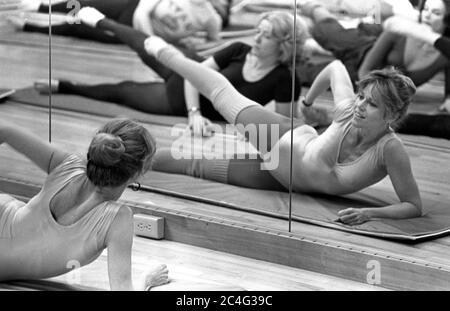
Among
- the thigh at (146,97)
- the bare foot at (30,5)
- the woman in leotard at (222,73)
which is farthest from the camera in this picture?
the bare foot at (30,5)

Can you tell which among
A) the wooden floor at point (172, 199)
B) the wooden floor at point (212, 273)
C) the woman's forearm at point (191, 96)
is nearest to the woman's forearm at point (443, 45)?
the wooden floor at point (172, 199)

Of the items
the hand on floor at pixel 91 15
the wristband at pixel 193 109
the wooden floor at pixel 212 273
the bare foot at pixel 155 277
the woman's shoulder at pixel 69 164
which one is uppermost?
the hand on floor at pixel 91 15

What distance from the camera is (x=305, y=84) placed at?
16.1 ft

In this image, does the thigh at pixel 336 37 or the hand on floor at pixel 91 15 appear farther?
the hand on floor at pixel 91 15

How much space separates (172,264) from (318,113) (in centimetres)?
84

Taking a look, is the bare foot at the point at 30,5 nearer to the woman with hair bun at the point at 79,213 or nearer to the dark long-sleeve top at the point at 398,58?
the woman with hair bun at the point at 79,213

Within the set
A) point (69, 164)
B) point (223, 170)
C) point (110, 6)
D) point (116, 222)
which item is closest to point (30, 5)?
point (110, 6)

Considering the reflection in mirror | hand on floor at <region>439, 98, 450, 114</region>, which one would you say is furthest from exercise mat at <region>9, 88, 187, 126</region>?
hand on floor at <region>439, 98, 450, 114</region>

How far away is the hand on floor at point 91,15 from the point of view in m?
5.47

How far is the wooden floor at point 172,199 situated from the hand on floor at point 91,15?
0.38ft

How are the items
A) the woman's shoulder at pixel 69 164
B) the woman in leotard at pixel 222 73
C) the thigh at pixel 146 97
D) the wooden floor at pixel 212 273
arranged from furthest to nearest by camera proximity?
the thigh at pixel 146 97 → the woman in leotard at pixel 222 73 → the wooden floor at pixel 212 273 → the woman's shoulder at pixel 69 164

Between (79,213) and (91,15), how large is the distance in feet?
4.74

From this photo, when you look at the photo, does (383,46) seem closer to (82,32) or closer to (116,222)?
(116,222)

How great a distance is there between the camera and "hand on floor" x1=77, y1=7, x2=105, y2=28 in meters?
5.47
